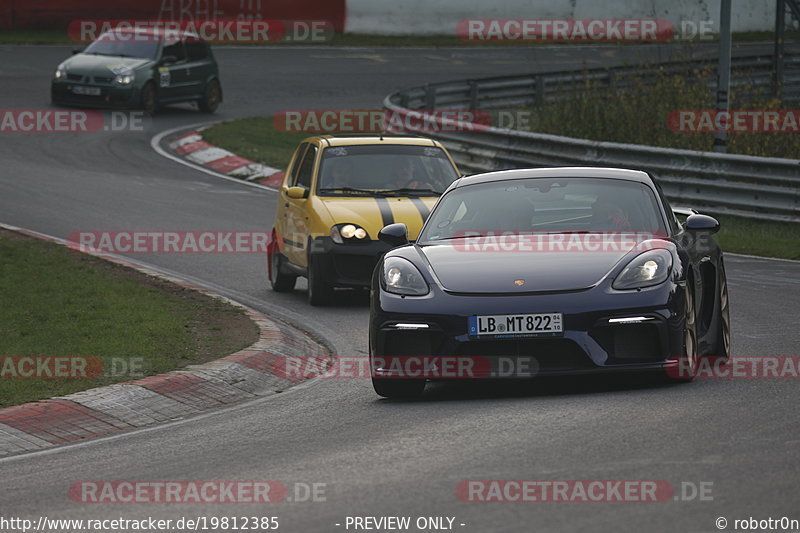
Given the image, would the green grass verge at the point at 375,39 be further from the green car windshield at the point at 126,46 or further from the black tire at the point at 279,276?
the black tire at the point at 279,276

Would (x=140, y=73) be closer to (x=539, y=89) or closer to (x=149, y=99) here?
(x=149, y=99)

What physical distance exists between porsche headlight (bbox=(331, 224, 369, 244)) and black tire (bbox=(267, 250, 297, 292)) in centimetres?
115

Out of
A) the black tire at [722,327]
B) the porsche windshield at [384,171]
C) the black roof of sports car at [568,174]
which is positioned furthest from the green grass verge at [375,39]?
the black tire at [722,327]

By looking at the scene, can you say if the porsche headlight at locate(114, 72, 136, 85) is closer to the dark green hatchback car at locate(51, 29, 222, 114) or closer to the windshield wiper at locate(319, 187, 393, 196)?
the dark green hatchback car at locate(51, 29, 222, 114)

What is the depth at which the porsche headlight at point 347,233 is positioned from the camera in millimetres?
14109

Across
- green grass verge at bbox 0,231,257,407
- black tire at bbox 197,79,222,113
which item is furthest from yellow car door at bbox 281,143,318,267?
black tire at bbox 197,79,222,113

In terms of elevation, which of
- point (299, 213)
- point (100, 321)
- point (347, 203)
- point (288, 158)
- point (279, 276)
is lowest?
point (288, 158)

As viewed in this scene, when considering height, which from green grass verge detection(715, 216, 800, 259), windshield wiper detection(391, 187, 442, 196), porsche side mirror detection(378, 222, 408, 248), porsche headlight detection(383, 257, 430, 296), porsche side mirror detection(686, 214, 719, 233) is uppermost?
porsche side mirror detection(686, 214, 719, 233)

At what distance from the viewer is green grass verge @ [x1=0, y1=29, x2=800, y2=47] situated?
134 feet

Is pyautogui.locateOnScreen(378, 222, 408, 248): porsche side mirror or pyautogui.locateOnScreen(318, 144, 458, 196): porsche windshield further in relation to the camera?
pyautogui.locateOnScreen(318, 144, 458, 196): porsche windshield

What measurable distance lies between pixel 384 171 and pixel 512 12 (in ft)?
108

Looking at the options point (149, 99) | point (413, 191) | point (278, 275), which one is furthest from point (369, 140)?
point (149, 99)

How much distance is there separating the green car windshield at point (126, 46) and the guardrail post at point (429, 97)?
5.52 meters

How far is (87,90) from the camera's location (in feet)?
96.2
